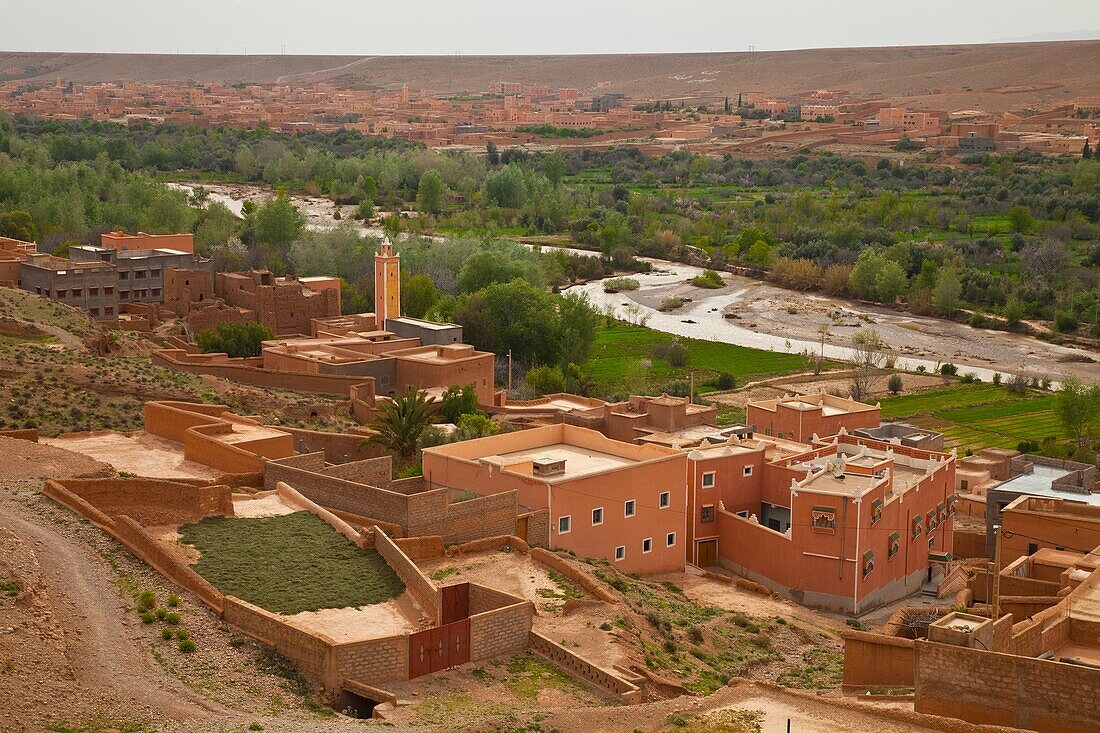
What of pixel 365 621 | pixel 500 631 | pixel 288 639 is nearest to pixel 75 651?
pixel 288 639

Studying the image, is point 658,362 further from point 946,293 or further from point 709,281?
point 709,281

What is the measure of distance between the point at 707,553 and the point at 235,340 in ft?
37.6

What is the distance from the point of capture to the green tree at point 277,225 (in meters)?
41.1

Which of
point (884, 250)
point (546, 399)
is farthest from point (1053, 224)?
point (546, 399)

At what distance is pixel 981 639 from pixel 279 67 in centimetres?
17904

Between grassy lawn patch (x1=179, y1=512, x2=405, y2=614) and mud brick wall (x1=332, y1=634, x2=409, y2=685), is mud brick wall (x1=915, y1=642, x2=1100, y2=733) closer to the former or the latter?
mud brick wall (x1=332, y1=634, x2=409, y2=685)

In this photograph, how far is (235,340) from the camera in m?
27.0

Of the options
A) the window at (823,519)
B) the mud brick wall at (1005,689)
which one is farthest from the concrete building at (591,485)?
the mud brick wall at (1005,689)

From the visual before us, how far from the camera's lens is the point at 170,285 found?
100 feet

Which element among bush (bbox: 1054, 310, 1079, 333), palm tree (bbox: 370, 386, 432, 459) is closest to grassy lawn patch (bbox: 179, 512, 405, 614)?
palm tree (bbox: 370, 386, 432, 459)

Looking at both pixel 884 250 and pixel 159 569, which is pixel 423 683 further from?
pixel 884 250

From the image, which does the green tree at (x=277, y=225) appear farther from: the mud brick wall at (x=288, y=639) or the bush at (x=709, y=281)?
the mud brick wall at (x=288, y=639)

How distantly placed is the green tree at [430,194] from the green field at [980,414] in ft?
97.9

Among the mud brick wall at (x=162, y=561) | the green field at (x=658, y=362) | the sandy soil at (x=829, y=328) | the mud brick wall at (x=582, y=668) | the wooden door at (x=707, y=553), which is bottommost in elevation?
the sandy soil at (x=829, y=328)
